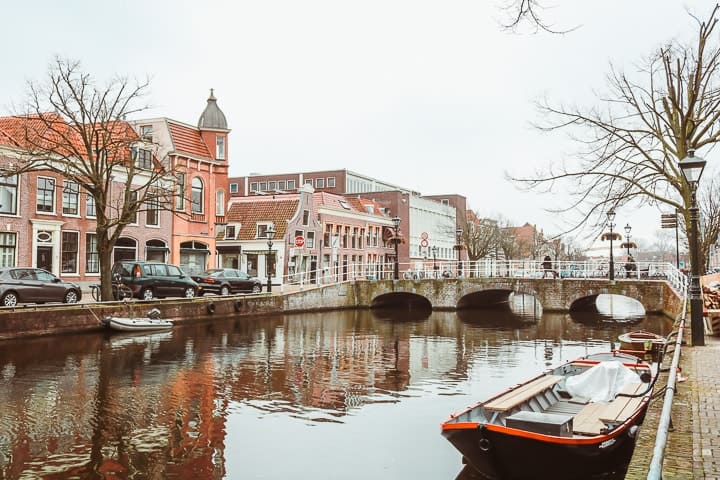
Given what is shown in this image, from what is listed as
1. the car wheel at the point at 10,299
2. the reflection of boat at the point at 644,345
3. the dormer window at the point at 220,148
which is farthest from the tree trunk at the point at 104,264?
the reflection of boat at the point at 644,345

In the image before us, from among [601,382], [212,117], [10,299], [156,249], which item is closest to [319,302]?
[156,249]

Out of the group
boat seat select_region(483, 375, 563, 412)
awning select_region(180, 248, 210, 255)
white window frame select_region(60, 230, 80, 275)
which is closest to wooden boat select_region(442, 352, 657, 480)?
boat seat select_region(483, 375, 563, 412)

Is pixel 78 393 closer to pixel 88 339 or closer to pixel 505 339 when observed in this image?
pixel 88 339

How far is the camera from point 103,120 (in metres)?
25.7

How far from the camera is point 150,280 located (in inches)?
1104

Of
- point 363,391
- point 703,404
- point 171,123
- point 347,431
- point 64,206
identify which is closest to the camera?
point 703,404

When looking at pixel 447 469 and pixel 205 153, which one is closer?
pixel 447 469

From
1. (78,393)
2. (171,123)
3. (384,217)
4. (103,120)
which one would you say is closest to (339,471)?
(78,393)

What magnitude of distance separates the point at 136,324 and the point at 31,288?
3.74 meters

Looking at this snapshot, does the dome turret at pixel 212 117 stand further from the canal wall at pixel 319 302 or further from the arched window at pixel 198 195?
the canal wall at pixel 319 302

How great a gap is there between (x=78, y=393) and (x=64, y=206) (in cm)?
2125

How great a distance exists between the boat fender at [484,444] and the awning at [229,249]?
40508mm

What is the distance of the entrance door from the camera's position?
30594 mm

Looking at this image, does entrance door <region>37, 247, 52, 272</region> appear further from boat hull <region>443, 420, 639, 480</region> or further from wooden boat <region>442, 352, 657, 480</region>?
boat hull <region>443, 420, 639, 480</region>
